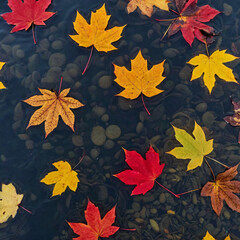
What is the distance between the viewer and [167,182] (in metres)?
1.48

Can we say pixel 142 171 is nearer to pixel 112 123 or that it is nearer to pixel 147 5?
pixel 112 123

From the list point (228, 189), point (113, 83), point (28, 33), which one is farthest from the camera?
point (28, 33)

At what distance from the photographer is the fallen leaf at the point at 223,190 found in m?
1.39

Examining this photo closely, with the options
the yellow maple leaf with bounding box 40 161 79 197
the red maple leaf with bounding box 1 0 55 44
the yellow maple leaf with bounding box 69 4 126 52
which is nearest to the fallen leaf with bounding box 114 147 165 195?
the yellow maple leaf with bounding box 40 161 79 197

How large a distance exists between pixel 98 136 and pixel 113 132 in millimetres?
89

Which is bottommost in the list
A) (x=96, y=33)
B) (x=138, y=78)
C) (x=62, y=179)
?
(x=62, y=179)

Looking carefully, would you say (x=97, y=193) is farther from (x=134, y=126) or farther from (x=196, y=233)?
(x=196, y=233)

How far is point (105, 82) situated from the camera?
5.39ft

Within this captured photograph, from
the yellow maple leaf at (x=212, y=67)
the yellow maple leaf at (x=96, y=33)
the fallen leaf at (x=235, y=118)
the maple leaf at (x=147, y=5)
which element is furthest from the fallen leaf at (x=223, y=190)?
the maple leaf at (x=147, y=5)

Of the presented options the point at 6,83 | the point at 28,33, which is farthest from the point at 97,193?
the point at 28,33

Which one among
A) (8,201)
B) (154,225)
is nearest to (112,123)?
(154,225)

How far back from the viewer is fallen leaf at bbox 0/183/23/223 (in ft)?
4.80

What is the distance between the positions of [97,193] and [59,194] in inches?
8.1

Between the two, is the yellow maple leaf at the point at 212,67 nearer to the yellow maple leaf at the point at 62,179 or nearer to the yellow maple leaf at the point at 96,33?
the yellow maple leaf at the point at 96,33
